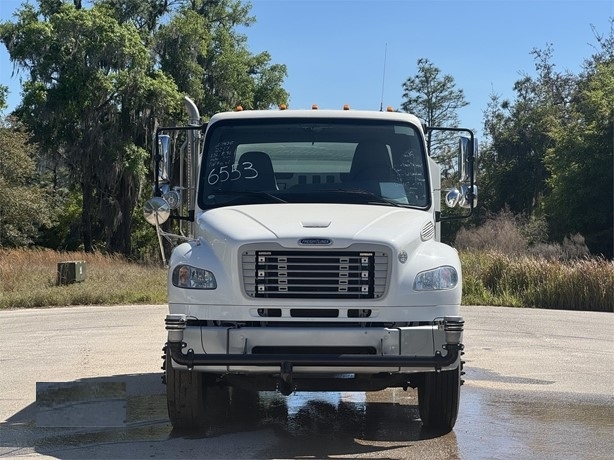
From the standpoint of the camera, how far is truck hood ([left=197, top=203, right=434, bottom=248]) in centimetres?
621

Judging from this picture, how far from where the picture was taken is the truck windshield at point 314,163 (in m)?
7.23

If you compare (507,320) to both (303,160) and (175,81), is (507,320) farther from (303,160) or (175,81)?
(175,81)

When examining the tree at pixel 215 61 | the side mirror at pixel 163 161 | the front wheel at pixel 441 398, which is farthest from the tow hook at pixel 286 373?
the tree at pixel 215 61

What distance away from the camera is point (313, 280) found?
20.4ft

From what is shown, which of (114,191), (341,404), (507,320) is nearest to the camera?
(341,404)

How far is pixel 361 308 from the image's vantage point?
20.2ft

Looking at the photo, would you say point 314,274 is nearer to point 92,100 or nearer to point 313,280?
point 313,280

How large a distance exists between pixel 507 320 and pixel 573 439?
9748 millimetres

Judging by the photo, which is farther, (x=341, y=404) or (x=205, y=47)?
(x=205, y=47)

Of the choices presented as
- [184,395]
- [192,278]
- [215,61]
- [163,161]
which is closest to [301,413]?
[184,395]

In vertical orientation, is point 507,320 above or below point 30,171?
below

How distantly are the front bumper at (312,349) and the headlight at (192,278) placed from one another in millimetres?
336

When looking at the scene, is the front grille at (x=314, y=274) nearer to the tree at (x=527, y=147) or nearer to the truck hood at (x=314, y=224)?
the truck hood at (x=314, y=224)

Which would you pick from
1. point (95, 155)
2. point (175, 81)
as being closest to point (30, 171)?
point (95, 155)
